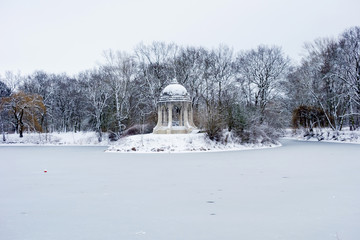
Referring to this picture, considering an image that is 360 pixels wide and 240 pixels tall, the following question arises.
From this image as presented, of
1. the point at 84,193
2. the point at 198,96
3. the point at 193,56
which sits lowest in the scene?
the point at 84,193

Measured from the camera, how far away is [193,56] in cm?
4397

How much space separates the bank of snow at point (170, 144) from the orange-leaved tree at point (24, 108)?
23900 mm

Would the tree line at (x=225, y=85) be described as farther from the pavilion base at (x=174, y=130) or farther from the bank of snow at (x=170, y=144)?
the bank of snow at (x=170, y=144)

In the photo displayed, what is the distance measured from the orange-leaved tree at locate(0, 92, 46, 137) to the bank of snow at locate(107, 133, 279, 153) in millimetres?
23900

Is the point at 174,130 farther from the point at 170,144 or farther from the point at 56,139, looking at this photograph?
the point at 56,139

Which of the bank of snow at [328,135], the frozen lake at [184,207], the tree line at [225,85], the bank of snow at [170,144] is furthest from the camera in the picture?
the tree line at [225,85]

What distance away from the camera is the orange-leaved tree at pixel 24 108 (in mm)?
44125

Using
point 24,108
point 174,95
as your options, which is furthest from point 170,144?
point 24,108

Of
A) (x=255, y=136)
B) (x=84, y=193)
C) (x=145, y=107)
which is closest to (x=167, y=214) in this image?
(x=84, y=193)

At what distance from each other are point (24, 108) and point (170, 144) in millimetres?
29424

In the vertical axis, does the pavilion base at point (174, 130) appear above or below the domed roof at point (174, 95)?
below

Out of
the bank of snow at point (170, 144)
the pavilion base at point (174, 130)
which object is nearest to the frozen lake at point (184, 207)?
the bank of snow at point (170, 144)

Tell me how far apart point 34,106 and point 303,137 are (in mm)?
38999

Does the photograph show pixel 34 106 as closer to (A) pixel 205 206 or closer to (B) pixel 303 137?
(B) pixel 303 137
